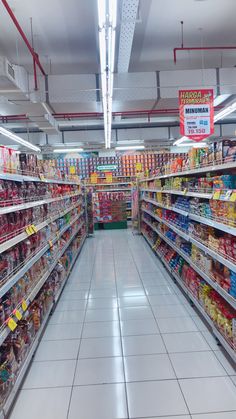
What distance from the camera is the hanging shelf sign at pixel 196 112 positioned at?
5887mm

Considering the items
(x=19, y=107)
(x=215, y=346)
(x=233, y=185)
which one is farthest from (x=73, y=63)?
(x=215, y=346)

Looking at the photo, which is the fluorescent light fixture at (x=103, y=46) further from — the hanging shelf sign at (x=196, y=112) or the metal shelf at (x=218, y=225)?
the hanging shelf sign at (x=196, y=112)

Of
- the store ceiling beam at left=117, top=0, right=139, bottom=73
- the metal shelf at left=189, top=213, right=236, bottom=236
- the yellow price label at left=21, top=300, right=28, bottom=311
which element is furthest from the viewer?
the store ceiling beam at left=117, top=0, right=139, bottom=73

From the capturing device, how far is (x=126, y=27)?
3877 millimetres

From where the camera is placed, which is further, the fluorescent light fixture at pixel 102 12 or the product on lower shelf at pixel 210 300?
the product on lower shelf at pixel 210 300

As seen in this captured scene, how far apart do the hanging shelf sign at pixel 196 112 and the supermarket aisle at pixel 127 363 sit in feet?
9.94

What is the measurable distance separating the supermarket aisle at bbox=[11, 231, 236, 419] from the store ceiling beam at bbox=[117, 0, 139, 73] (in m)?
3.63

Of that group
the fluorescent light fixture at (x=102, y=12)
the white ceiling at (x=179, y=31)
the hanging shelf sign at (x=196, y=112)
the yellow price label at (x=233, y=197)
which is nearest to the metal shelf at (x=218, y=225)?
the yellow price label at (x=233, y=197)

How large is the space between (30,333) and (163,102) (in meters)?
5.17

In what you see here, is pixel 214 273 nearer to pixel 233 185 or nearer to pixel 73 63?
pixel 233 185

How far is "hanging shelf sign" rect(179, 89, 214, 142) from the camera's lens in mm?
5887

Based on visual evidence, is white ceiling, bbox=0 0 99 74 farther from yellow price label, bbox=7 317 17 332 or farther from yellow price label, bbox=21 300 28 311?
yellow price label, bbox=7 317 17 332

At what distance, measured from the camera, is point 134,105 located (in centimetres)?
653

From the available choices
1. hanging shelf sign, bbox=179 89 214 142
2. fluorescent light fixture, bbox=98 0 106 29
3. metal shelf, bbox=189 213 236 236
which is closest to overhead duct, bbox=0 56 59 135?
fluorescent light fixture, bbox=98 0 106 29
